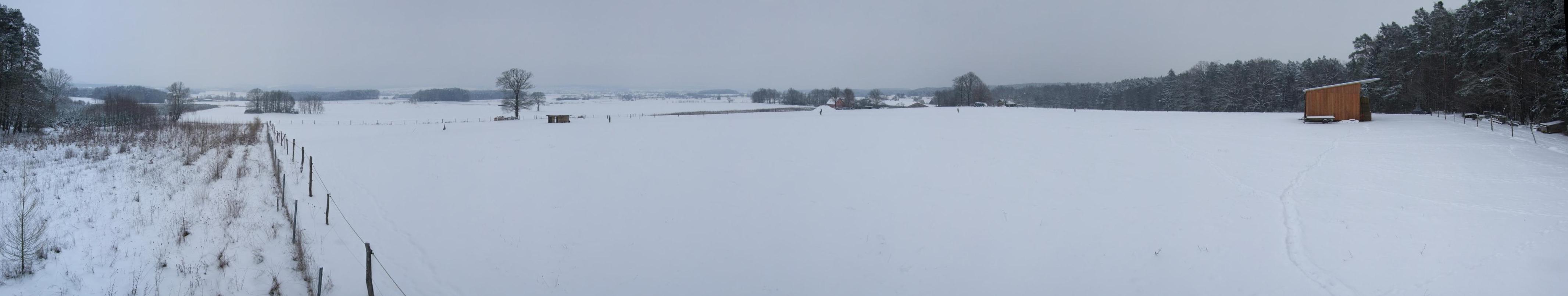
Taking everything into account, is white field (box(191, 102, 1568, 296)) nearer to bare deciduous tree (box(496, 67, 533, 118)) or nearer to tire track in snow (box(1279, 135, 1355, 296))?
tire track in snow (box(1279, 135, 1355, 296))

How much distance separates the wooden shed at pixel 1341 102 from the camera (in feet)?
87.1

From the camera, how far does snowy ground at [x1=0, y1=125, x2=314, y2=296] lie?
8.19 meters

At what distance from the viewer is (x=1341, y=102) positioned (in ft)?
88.2

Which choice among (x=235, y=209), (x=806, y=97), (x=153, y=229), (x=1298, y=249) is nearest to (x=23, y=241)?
(x=153, y=229)

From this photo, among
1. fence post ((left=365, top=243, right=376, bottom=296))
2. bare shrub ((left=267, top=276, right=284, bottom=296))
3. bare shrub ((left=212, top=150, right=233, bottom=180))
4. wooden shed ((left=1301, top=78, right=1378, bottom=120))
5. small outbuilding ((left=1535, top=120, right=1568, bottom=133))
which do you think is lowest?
bare shrub ((left=267, top=276, right=284, bottom=296))

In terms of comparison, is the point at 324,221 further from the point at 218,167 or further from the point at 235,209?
the point at 218,167

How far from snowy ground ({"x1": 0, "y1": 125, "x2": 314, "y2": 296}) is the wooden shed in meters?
35.1

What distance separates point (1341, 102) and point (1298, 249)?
23698mm

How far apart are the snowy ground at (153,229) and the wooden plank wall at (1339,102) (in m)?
35.2

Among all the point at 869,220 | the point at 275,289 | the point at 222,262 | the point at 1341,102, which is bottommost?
the point at 275,289

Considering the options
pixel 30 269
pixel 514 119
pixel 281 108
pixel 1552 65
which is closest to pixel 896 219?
pixel 30 269

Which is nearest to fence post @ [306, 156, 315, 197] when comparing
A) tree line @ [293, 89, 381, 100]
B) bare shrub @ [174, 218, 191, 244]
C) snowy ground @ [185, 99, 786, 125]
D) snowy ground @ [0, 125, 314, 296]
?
snowy ground @ [0, 125, 314, 296]

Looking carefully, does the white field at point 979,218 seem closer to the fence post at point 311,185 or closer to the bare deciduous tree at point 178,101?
the fence post at point 311,185

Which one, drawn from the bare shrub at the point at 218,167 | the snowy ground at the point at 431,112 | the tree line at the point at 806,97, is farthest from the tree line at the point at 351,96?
the bare shrub at the point at 218,167
